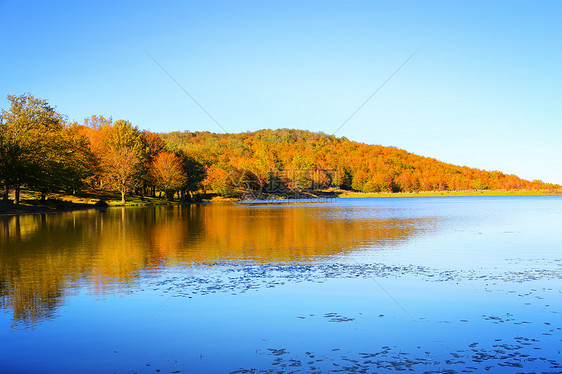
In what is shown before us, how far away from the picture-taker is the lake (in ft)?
31.2

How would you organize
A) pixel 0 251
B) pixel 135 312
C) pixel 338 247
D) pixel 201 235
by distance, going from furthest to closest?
pixel 201 235
pixel 338 247
pixel 0 251
pixel 135 312

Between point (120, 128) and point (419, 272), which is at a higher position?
point (120, 128)

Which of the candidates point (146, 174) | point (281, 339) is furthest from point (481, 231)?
point (146, 174)

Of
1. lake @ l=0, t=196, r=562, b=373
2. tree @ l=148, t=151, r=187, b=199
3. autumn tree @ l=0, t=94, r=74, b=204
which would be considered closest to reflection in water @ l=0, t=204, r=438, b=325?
lake @ l=0, t=196, r=562, b=373

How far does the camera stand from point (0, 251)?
85.3 ft

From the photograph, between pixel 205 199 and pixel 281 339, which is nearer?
pixel 281 339

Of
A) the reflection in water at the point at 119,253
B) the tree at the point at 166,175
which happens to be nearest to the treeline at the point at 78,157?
the tree at the point at 166,175

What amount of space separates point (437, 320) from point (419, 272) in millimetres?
7639

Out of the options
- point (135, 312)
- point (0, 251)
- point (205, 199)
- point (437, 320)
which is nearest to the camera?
point (437, 320)

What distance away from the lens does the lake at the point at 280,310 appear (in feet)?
31.2

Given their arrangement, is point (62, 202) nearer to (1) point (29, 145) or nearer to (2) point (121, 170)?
(1) point (29, 145)

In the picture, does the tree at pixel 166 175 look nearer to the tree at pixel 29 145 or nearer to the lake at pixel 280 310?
the tree at pixel 29 145

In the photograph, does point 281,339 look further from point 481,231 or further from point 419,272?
point 481,231

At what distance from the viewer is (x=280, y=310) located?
13.5 metres
